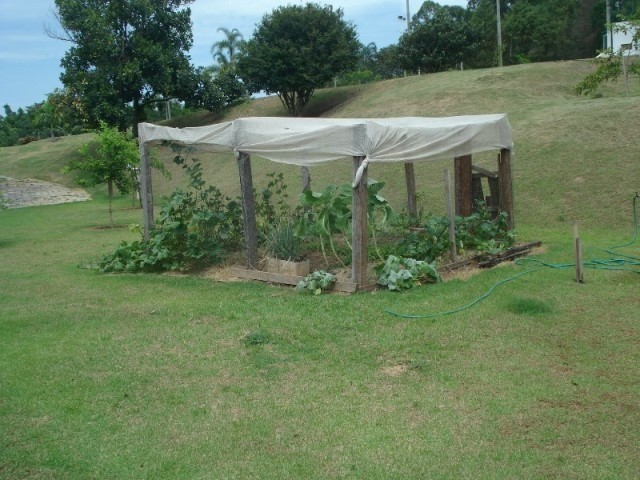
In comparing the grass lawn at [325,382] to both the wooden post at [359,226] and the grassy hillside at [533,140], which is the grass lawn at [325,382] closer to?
the wooden post at [359,226]

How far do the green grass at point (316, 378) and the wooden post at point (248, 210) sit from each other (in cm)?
61

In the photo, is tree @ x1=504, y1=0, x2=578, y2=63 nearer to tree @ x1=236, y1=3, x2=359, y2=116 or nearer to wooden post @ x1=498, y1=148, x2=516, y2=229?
tree @ x1=236, y1=3, x2=359, y2=116

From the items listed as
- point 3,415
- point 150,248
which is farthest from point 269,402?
point 150,248

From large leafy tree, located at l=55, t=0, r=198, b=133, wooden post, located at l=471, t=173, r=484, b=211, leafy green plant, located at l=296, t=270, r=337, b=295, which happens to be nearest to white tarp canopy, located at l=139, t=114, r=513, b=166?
wooden post, located at l=471, t=173, r=484, b=211

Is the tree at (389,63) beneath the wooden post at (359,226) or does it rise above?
above

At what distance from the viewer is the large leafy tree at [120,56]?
31.5 meters

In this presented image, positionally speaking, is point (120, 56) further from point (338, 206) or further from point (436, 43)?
point (338, 206)

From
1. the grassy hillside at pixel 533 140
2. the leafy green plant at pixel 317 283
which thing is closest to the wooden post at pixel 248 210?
the leafy green plant at pixel 317 283

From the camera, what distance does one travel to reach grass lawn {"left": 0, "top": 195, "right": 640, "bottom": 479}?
426cm

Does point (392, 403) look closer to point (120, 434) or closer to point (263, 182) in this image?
point (120, 434)

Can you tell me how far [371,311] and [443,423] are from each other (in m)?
2.78

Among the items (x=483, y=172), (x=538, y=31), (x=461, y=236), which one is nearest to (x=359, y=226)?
(x=461, y=236)

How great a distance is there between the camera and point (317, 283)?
8.51m

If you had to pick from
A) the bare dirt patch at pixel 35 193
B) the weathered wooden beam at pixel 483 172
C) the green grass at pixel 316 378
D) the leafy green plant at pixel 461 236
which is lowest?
the green grass at pixel 316 378
